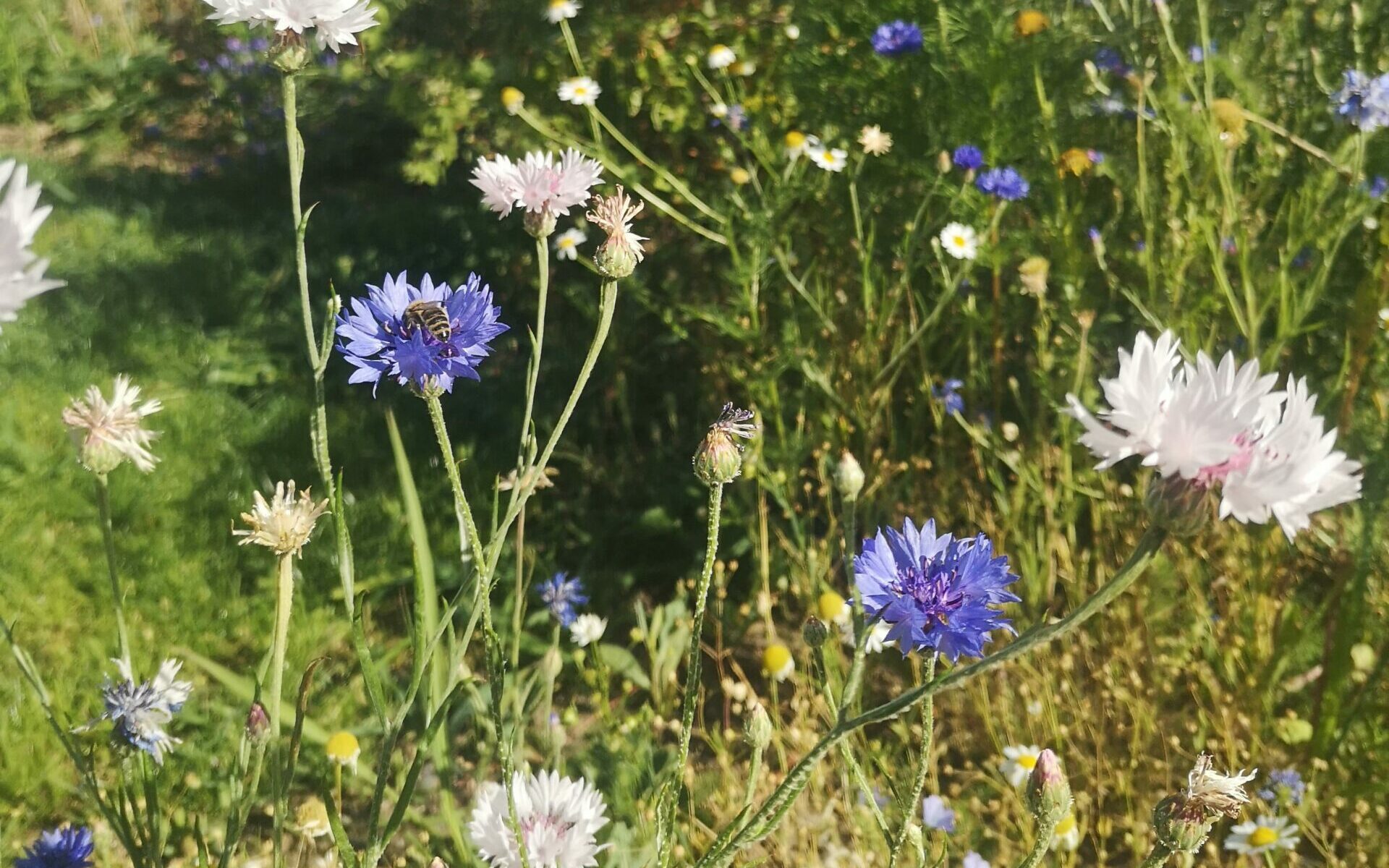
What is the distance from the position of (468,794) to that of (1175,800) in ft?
3.78

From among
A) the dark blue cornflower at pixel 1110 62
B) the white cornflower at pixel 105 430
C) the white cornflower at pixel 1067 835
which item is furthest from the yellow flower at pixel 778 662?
the dark blue cornflower at pixel 1110 62

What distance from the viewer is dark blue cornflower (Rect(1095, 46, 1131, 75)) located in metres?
2.01

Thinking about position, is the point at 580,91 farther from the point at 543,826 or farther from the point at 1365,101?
the point at 543,826

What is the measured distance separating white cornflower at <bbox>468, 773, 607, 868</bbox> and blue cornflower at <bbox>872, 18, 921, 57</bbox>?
4.52 ft

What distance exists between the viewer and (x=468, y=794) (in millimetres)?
1606

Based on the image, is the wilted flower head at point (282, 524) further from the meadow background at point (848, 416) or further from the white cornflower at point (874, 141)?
the white cornflower at point (874, 141)

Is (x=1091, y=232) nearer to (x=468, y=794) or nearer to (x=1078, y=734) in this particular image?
(x=1078, y=734)

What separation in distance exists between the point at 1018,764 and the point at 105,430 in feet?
4.02

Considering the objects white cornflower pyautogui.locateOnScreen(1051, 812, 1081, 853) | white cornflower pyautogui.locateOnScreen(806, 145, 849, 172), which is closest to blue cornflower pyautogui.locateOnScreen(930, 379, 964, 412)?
white cornflower pyautogui.locateOnScreen(806, 145, 849, 172)

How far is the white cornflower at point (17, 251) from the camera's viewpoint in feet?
1.54

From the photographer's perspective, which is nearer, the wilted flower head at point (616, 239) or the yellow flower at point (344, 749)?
the wilted flower head at point (616, 239)

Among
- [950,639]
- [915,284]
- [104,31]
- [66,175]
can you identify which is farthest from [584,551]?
[104,31]

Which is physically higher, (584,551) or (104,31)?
(104,31)

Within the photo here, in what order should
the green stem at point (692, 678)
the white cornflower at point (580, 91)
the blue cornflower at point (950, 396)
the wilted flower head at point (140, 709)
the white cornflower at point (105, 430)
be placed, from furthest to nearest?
the white cornflower at point (580, 91)
the blue cornflower at point (950, 396)
the wilted flower head at point (140, 709)
the white cornflower at point (105, 430)
the green stem at point (692, 678)
